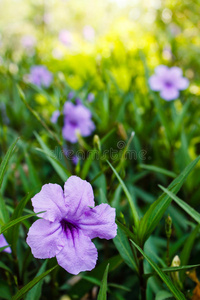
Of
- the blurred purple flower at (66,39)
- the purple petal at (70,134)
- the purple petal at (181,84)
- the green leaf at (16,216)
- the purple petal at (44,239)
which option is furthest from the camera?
the blurred purple flower at (66,39)

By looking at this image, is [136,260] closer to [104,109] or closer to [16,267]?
[16,267]

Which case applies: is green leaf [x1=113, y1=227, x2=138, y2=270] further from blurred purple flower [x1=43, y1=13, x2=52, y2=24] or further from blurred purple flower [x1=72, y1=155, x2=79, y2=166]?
blurred purple flower [x1=43, y1=13, x2=52, y2=24]

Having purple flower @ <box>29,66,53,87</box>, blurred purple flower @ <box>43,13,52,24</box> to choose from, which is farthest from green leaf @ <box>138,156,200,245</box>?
blurred purple flower @ <box>43,13,52,24</box>

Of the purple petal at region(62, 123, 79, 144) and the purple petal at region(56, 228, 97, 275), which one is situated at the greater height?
the purple petal at region(56, 228, 97, 275)

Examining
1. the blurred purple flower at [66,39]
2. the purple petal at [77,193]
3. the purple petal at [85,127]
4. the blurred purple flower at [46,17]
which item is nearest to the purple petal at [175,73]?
the purple petal at [85,127]

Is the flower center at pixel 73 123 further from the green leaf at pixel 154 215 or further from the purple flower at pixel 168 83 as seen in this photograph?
the green leaf at pixel 154 215

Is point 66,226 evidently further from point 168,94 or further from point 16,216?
point 168,94
